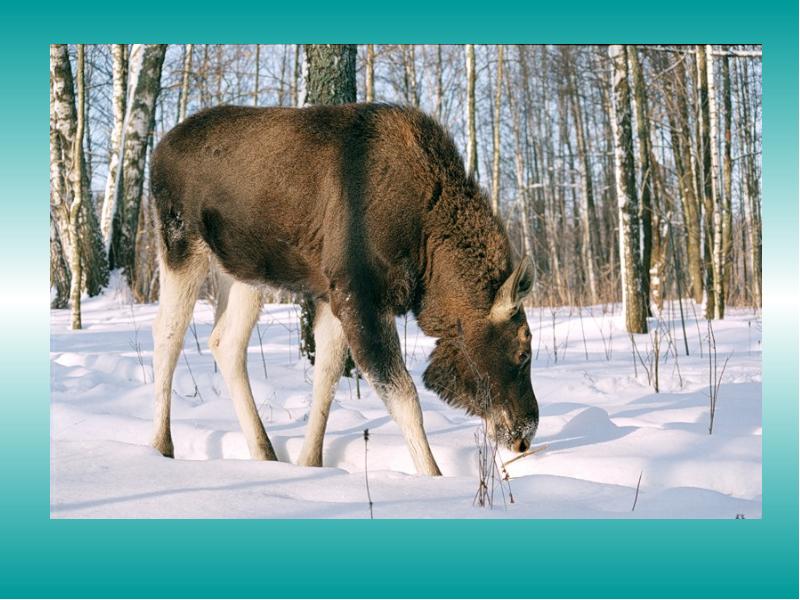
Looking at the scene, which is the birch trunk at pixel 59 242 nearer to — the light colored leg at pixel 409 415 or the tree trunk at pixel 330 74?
the tree trunk at pixel 330 74

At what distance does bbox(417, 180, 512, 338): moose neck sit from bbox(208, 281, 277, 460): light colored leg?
1235 millimetres

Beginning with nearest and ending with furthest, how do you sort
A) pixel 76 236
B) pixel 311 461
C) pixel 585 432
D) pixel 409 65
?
pixel 311 461 → pixel 585 432 → pixel 76 236 → pixel 409 65

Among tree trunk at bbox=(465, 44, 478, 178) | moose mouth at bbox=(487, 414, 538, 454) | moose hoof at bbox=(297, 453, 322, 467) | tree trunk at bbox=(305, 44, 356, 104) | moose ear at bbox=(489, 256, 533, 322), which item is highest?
tree trunk at bbox=(465, 44, 478, 178)

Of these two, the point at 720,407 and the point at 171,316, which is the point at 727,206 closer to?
the point at 720,407

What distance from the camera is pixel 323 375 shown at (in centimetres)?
467

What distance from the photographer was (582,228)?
21828 mm

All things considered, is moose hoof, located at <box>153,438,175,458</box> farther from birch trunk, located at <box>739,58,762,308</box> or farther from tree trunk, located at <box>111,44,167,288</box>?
birch trunk, located at <box>739,58,762,308</box>

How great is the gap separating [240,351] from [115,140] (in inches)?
254

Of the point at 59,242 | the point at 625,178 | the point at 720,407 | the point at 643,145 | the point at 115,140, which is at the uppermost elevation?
the point at 643,145

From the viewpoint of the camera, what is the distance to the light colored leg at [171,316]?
185 inches

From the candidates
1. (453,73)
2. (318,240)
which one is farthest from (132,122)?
(453,73)

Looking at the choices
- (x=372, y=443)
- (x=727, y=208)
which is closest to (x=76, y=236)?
(x=372, y=443)

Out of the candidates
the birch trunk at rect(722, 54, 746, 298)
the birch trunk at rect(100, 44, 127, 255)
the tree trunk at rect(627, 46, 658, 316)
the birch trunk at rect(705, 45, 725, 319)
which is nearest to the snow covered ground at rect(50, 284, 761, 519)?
the birch trunk at rect(100, 44, 127, 255)

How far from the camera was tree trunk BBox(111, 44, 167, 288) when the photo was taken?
28.0 ft
